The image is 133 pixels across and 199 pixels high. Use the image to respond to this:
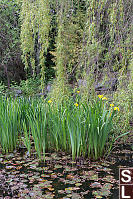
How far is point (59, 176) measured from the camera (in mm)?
2355

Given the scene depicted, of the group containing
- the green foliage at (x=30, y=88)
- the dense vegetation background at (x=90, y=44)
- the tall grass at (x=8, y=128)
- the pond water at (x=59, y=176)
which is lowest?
the pond water at (x=59, y=176)

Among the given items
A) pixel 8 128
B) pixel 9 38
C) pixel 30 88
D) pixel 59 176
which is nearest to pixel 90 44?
pixel 8 128

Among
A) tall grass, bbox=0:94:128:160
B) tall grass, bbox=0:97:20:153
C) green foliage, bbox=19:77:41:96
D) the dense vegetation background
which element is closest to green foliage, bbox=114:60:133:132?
the dense vegetation background

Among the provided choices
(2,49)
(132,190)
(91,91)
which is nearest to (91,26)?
(91,91)

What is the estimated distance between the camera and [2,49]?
24.0ft

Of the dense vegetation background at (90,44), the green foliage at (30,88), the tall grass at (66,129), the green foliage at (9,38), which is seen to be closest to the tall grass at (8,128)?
the tall grass at (66,129)

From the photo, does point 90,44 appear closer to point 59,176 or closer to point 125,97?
point 125,97

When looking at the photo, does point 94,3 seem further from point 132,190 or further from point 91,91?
point 132,190

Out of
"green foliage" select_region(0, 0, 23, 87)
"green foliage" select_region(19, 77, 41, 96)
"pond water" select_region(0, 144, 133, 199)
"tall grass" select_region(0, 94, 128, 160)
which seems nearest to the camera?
"pond water" select_region(0, 144, 133, 199)

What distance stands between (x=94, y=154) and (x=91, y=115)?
1.73 ft

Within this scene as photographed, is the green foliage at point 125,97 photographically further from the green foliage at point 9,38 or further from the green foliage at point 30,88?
the green foliage at point 9,38

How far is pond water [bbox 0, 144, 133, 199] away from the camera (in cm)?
202

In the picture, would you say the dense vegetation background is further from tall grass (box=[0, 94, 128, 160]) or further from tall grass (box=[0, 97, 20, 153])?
tall grass (box=[0, 97, 20, 153])

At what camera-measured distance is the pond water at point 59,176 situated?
6.63 ft
